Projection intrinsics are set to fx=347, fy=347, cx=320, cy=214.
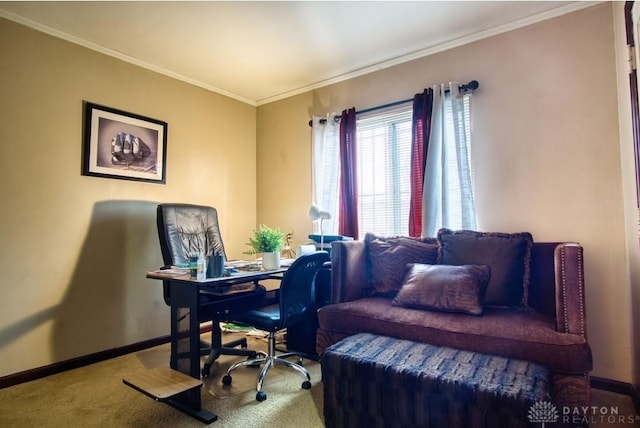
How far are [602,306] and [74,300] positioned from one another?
3.77 m

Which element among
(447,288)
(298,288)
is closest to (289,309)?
(298,288)

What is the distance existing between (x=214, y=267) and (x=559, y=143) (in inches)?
97.3

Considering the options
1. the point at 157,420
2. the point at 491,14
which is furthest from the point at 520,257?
the point at 157,420

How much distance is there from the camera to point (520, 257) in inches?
88.2

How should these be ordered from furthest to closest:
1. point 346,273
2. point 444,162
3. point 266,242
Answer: point 444,162 → point 346,273 → point 266,242

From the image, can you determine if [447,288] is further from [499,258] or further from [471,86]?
[471,86]

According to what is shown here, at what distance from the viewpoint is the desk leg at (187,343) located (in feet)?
6.41

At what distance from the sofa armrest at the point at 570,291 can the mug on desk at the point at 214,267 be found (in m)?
1.82

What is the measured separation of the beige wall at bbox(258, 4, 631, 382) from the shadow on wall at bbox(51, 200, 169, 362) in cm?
281

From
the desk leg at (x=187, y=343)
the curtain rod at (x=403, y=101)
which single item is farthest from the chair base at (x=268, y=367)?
the curtain rod at (x=403, y=101)

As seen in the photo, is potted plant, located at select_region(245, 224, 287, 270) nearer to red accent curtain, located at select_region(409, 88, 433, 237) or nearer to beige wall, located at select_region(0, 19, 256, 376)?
red accent curtain, located at select_region(409, 88, 433, 237)

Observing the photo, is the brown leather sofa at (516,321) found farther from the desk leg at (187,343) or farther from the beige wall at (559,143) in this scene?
the desk leg at (187,343)

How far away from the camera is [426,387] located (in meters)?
1.39

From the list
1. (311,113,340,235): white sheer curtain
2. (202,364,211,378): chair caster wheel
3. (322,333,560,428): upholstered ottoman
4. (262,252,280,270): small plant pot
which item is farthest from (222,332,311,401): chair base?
(311,113,340,235): white sheer curtain
